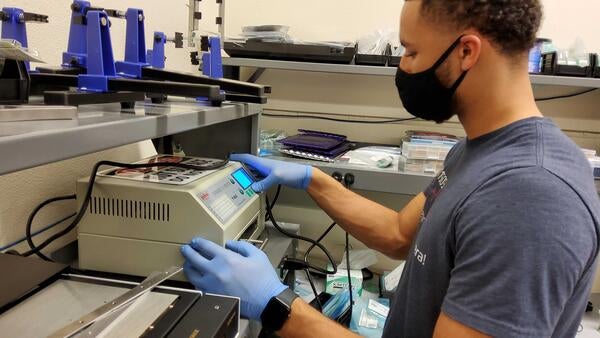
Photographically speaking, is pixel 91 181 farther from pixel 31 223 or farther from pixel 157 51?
pixel 157 51

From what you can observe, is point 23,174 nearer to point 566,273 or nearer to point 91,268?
point 91,268

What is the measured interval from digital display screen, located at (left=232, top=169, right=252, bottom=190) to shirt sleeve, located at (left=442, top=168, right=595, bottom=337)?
2.03 feet

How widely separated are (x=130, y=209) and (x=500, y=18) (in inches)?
31.4

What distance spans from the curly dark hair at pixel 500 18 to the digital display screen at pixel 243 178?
0.62 meters

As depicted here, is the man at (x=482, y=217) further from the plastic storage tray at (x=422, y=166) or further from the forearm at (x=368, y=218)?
the plastic storage tray at (x=422, y=166)

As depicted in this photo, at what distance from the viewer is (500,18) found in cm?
Answer: 76

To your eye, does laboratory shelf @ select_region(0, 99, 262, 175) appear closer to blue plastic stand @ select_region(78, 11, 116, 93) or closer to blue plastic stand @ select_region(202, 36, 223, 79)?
blue plastic stand @ select_region(78, 11, 116, 93)

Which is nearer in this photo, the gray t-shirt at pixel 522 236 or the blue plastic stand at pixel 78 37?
the gray t-shirt at pixel 522 236

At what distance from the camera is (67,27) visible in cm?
110

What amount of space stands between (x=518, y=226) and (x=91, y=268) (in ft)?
2.76

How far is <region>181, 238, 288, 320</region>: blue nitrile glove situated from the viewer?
89cm

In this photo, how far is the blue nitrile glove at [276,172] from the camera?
4.32 ft

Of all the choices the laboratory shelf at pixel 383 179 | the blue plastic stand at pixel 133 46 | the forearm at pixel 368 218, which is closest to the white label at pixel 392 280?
the laboratory shelf at pixel 383 179

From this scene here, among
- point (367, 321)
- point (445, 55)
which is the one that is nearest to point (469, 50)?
point (445, 55)
